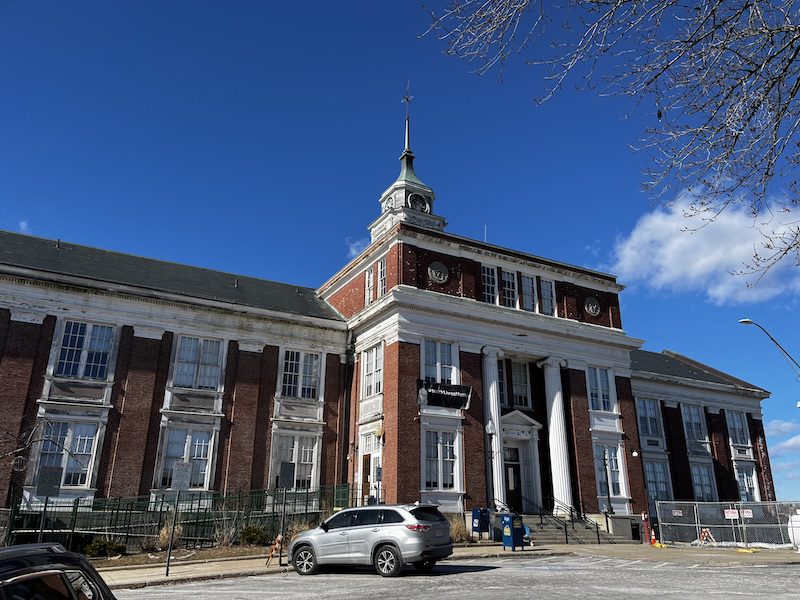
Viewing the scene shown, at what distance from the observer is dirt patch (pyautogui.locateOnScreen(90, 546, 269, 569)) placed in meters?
18.4

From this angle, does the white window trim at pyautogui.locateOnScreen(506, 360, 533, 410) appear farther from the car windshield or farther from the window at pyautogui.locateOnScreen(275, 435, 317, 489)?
the car windshield

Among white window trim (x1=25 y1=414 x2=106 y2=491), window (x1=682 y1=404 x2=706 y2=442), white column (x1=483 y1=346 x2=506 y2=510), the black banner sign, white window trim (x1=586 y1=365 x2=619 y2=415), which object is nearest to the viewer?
white window trim (x1=25 y1=414 x2=106 y2=491)

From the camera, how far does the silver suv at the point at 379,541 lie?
47.8 feet

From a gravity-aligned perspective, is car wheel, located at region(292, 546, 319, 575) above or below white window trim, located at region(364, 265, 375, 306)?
below

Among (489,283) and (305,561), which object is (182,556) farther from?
(489,283)

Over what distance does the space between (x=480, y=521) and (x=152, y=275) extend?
18.8 metres

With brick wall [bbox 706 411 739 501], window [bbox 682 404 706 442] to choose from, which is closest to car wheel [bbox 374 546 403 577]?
window [bbox 682 404 706 442]

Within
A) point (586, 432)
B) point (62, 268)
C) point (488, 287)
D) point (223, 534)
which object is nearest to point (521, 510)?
point (586, 432)

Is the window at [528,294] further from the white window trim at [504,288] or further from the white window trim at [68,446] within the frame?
the white window trim at [68,446]

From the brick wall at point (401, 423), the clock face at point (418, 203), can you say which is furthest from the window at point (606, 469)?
the clock face at point (418, 203)

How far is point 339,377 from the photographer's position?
1187 inches

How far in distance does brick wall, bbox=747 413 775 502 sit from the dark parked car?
4559cm

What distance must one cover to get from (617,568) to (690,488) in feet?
77.5

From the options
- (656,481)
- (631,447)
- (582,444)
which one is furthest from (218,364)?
(656,481)
